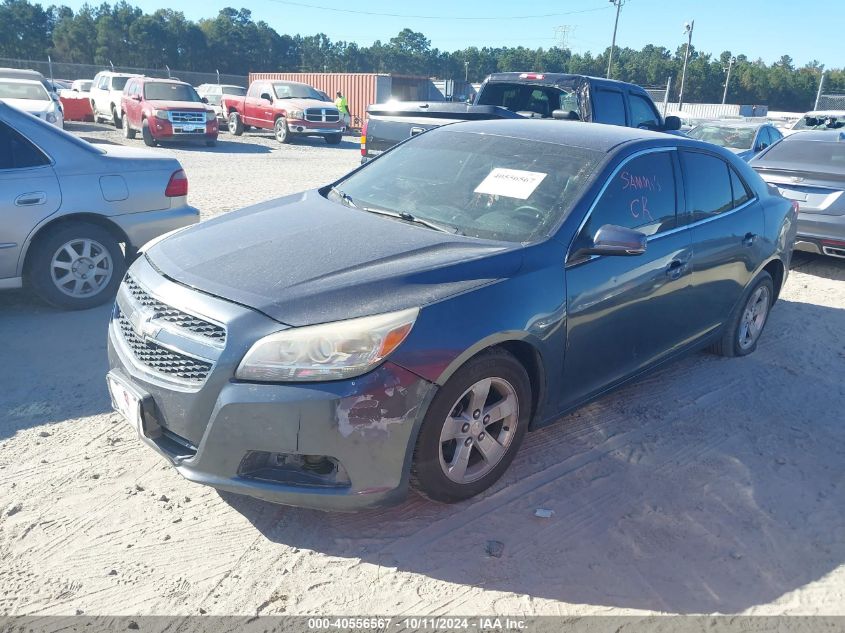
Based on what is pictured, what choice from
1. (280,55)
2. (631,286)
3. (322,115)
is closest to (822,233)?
(631,286)

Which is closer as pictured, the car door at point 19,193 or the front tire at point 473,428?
the front tire at point 473,428

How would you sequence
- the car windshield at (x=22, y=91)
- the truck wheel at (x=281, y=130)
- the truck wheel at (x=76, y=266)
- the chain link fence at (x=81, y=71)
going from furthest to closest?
the chain link fence at (x=81, y=71)
the truck wheel at (x=281, y=130)
the car windshield at (x=22, y=91)
the truck wheel at (x=76, y=266)

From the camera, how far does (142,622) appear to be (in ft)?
8.04

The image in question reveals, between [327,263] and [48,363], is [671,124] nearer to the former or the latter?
[327,263]

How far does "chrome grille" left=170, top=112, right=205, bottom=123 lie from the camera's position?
18281 mm

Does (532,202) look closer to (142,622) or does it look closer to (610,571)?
(610,571)

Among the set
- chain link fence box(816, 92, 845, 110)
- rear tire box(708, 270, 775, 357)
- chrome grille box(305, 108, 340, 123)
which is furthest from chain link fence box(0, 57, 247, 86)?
rear tire box(708, 270, 775, 357)

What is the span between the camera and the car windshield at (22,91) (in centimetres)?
1565

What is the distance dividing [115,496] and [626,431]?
9.03 feet

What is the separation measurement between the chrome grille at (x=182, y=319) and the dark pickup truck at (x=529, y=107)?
6.22 meters

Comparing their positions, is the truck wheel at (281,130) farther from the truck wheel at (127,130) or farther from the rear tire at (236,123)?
the truck wheel at (127,130)

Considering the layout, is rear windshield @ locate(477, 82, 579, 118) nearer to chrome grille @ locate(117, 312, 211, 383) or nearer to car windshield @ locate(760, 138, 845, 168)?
car windshield @ locate(760, 138, 845, 168)

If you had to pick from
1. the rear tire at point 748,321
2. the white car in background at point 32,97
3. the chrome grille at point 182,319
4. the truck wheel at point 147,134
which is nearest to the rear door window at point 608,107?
the rear tire at point 748,321

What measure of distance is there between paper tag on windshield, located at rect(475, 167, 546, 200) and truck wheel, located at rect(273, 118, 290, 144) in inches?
758
